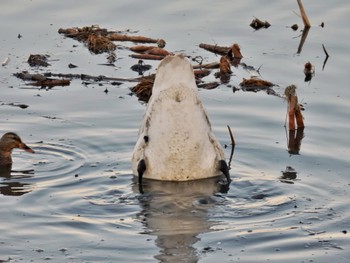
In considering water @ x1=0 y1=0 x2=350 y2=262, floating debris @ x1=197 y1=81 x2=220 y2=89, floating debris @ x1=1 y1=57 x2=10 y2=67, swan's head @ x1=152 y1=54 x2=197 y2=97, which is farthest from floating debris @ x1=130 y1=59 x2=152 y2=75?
swan's head @ x1=152 y1=54 x2=197 y2=97

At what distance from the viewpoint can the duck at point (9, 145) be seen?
13602 millimetres

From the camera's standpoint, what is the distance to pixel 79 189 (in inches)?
493

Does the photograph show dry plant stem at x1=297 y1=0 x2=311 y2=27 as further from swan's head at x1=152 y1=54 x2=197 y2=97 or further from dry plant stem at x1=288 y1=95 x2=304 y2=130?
swan's head at x1=152 y1=54 x2=197 y2=97

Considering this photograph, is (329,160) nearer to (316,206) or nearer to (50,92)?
(316,206)

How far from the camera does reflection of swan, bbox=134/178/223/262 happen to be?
1063 centimetres

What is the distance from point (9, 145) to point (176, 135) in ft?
7.14

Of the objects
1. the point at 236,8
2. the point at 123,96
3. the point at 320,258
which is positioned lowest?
the point at 320,258

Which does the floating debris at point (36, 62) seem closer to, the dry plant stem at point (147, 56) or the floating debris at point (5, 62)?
the floating debris at point (5, 62)

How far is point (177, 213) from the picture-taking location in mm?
11789

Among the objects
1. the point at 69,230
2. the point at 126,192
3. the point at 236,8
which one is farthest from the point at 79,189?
the point at 236,8

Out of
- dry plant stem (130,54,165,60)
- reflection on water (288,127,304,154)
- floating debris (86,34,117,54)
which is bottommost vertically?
reflection on water (288,127,304,154)

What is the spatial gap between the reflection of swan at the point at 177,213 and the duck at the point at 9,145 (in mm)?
1740

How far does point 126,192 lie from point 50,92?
3.82 m

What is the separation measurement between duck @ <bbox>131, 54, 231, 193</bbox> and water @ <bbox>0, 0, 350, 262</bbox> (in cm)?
24
